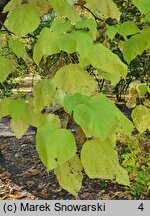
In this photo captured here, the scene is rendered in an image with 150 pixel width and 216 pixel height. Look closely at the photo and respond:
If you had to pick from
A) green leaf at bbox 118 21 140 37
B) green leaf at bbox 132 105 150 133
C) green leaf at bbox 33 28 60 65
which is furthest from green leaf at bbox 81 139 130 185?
green leaf at bbox 132 105 150 133

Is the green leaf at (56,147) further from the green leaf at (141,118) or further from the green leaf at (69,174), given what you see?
the green leaf at (141,118)

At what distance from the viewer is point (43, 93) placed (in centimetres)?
113

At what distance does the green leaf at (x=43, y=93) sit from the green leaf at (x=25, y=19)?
0.54 ft

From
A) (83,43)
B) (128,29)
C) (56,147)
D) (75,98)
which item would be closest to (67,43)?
(83,43)

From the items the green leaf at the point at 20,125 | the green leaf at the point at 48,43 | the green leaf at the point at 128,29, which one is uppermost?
the green leaf at the point at 48,43

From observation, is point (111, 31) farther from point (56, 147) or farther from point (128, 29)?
point (56, 147)

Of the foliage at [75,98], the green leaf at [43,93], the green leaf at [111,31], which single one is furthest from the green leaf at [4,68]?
the green leaf at [111,31]

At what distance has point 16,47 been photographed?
1.33 metres

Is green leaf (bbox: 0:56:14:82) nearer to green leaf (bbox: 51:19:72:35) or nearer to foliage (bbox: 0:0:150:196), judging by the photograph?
foliage (bbox: 0:0:150:196)

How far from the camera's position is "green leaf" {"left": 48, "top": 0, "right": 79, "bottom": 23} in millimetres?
1122

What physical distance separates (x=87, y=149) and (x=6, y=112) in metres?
0.52

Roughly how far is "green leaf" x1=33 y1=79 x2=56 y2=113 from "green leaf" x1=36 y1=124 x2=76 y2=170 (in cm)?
31

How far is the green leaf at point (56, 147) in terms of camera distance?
774 mm

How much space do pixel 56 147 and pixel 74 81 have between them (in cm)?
25
